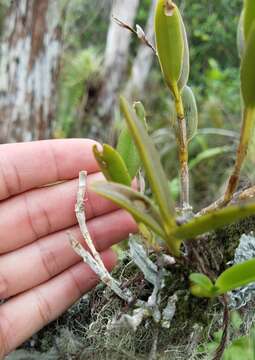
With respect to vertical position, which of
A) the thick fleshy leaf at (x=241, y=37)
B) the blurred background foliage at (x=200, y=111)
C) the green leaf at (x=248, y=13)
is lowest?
the blurred background foliage at (x=200, y=111)

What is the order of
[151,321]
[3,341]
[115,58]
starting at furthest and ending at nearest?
1. [115,58]
2. [3,341]
3. [151,321]

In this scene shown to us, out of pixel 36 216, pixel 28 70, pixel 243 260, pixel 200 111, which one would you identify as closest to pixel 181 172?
pixel 243 260

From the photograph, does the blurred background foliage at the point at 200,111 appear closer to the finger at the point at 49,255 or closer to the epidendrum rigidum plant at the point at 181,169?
the finger at the point at 49,255

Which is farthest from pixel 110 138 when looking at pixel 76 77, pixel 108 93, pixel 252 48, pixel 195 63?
pixel 252 48

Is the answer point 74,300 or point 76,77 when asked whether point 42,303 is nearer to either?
point 74,300

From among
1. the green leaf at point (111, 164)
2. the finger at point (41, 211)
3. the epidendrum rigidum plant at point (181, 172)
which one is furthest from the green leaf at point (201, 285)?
the finger at point (41, 211)

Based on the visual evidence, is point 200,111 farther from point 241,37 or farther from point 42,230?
point 241,37

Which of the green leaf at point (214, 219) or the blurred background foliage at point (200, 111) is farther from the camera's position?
the blurred background foliage at point (200, 111)

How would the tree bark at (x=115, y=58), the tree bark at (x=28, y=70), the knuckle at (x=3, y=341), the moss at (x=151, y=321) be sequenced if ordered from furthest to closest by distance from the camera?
the tree bark at (x=115, y=58) < the tree bark at (x=28, y=70) < the knuckle at (x=3, y=341) < the moss at (x=151, y=321)
